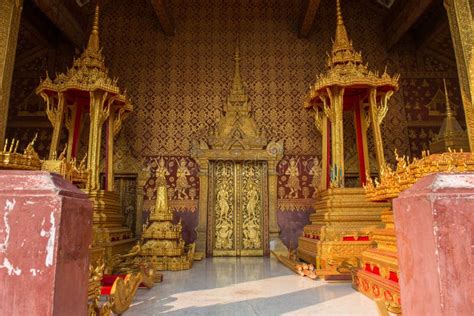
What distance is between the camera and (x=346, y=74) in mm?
5730

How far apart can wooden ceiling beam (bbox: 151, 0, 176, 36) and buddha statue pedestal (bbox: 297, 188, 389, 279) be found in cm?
496

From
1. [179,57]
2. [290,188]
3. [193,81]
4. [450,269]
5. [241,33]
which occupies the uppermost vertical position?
[241,33]

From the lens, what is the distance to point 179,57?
795 cm

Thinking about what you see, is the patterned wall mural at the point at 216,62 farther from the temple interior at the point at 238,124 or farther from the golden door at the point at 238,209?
the golden door at the point at 238,209

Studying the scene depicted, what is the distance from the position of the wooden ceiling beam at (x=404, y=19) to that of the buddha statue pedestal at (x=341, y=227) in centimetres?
417

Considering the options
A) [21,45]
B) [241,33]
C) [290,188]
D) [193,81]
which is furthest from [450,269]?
[21,45]

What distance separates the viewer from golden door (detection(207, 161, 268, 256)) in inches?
278

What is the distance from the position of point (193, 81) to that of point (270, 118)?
6.42ft

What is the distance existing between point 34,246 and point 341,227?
4351mm

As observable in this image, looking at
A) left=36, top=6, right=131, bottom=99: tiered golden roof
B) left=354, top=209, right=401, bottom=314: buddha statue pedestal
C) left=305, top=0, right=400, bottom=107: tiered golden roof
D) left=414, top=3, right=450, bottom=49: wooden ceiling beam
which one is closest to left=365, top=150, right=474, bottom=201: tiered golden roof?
left=354, top=209, right=401, bottom=314: buddha statue pedestal

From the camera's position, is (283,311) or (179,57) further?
(179,57)

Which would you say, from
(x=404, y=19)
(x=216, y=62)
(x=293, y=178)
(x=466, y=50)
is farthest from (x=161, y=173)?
(x=404, y=19)

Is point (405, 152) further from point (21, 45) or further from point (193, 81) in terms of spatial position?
point (21, 45)

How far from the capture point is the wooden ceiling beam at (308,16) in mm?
7016
